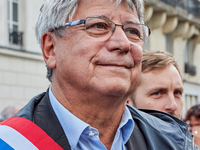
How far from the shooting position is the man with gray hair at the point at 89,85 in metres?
2.24

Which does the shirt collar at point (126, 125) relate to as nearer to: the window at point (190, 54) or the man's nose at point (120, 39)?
the man's nose at point (120, 39)

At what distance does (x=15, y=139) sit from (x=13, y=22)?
997 cm

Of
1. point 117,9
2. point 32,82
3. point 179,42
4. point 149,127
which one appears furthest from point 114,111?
point 179,42

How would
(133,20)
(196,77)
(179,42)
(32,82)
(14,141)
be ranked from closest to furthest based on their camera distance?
(14,141), (133,20), (32,82), (179,42), (196,77)

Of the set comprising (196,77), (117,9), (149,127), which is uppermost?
(117,9)

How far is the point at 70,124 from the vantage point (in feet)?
7.45

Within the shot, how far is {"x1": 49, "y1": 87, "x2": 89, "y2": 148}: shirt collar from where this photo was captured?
7.34 ft

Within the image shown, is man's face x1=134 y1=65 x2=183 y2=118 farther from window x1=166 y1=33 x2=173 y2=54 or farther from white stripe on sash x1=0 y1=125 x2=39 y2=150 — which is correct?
window x1=166 y1=33 x2=173 y2=54

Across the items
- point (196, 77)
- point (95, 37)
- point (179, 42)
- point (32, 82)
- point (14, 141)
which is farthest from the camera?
point (196, 77)

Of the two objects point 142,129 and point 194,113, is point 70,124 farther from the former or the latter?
point 194,113

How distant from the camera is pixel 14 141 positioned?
2.09 meters

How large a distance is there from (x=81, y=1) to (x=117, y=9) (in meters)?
0.23

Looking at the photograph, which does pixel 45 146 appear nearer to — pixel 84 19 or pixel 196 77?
pixel 84 19

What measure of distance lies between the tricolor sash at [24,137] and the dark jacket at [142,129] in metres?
0.04
